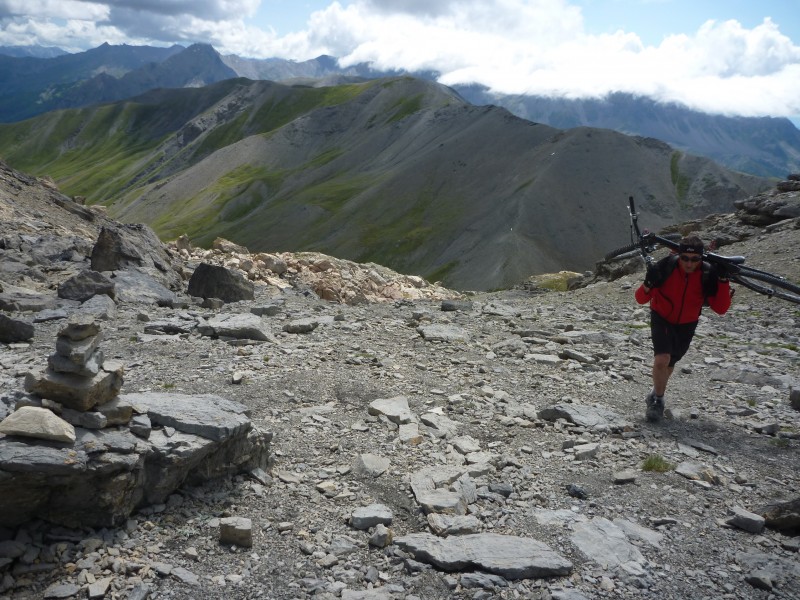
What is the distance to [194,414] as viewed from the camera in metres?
7.42

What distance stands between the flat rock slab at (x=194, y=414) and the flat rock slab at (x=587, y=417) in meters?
5.35

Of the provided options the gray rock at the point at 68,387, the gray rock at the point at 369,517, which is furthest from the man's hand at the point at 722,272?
the gray rock at the point at 68,387

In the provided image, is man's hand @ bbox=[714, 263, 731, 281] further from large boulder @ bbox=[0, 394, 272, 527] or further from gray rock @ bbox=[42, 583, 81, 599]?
gray rock @ bbox=[42, 583, 81, 599]

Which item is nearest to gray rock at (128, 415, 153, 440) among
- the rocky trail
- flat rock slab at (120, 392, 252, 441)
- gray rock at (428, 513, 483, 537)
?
the rocky trail

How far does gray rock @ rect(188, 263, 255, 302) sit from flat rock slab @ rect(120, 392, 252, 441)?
40.4ft

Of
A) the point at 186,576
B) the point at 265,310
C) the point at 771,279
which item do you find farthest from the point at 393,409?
the point at 265,310

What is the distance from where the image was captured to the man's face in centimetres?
984

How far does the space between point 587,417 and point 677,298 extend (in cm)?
265

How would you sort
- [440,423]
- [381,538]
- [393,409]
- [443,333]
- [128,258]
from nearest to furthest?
1. [381,538]
2. [440,423]
3. [393,409]
4. [443,333]
5. [128,258]

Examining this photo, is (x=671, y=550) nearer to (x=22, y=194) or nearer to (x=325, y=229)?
(x=22, y=194)

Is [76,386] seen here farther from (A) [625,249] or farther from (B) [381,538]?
(A) [625,249]

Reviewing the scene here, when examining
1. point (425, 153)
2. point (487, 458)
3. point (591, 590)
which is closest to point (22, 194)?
point (487, 458)

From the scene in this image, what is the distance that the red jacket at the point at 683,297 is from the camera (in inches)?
396

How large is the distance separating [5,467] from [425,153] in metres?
155
